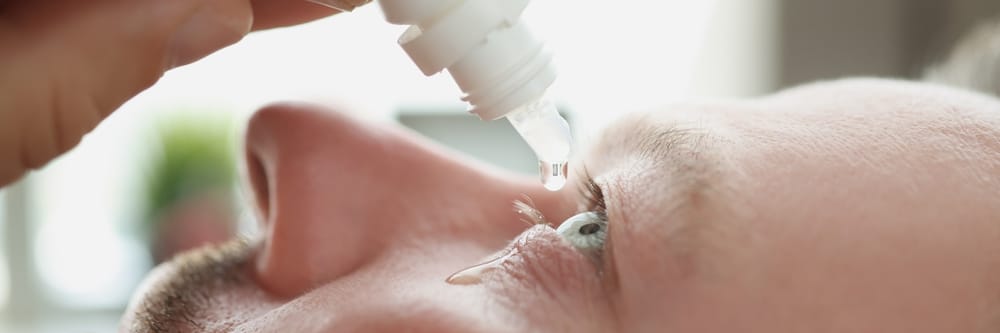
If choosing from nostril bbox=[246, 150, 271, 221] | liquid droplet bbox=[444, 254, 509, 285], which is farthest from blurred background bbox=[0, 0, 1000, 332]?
liquid droplet bbox=[444, 254, 509, 285]

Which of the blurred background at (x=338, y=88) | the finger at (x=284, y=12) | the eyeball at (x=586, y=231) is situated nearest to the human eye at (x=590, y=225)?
the eyeball at (x=586, y=231)

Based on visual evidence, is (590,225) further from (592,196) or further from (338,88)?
(338,88)

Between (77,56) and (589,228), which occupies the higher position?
(77,56)

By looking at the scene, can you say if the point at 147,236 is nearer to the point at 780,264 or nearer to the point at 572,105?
the point at 572,105

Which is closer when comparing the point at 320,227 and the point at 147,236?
the point at 320,227

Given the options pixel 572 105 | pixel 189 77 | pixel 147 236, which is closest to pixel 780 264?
pixel 572 105

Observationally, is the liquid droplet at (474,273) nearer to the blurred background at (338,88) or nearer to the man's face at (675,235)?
the man's face at (675,235)

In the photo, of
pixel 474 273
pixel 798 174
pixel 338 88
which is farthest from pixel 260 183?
pixel 338 88
